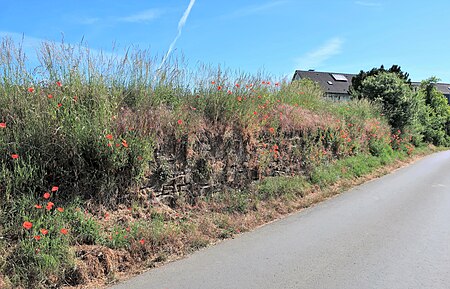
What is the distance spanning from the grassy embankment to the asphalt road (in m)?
0.45

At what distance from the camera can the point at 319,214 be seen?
6.89 meters

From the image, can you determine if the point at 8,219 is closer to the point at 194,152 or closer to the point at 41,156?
the point at 41,156

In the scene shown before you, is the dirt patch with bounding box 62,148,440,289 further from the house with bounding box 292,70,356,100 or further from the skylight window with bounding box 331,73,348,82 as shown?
the skylight window with bounding box 331,73,348,82

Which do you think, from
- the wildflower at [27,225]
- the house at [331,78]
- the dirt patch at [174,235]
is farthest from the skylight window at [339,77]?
the wildflower at [27,225]

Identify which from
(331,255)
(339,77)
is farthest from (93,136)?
(339,77)

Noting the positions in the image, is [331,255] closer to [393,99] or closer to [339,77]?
[393,99]

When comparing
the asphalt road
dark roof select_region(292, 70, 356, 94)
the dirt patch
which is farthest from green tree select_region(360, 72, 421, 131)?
dark roof select_region(292, 70, 356, 94)

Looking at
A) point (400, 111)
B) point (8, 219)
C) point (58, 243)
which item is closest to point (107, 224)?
point (58, 243)

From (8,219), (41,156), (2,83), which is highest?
(2,83)

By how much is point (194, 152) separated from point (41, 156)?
2.64m

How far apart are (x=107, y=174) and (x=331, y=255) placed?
3448 millimetres

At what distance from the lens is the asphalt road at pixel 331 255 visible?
392 cm

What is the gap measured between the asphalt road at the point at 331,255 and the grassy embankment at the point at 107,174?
45 centimetres

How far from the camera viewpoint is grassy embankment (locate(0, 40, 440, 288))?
153 inches
